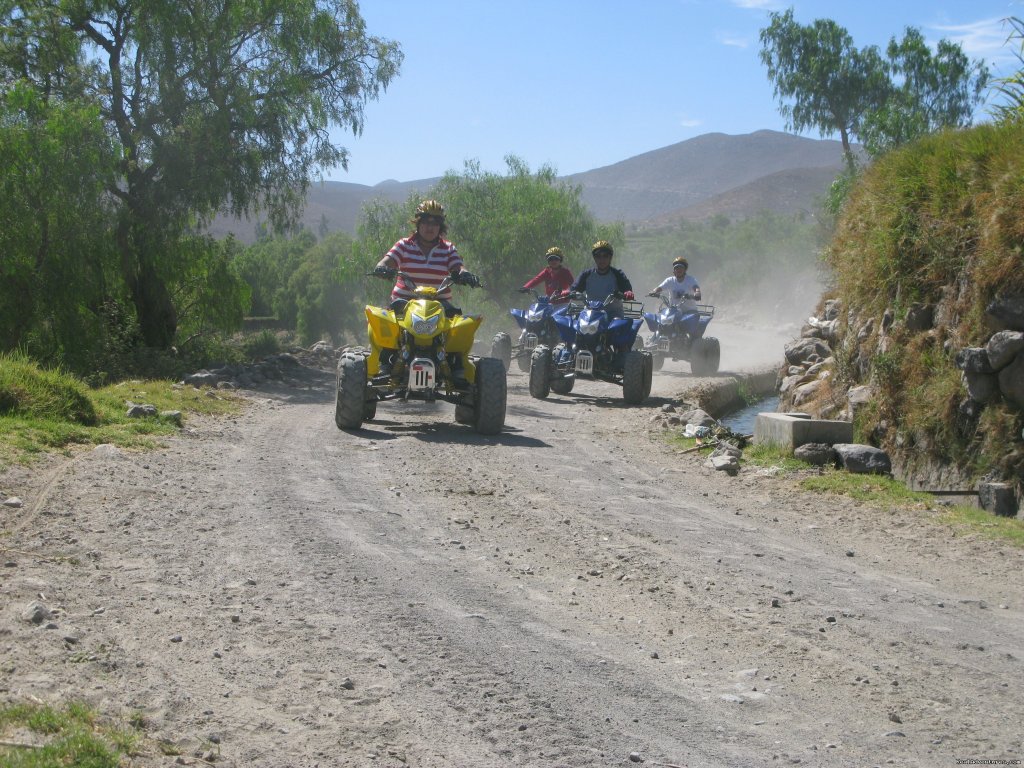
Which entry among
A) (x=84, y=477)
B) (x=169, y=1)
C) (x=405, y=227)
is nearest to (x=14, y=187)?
(x=169, y=1)

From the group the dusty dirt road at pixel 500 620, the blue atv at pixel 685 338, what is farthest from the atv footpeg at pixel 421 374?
the blue atv at pixel 685 338

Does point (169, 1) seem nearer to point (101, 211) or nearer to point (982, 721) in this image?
point (101, 211)

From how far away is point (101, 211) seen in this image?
19.9m

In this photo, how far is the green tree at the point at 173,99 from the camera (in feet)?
66.9

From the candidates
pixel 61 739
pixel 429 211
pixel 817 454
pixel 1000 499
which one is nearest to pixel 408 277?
pixel 429 211

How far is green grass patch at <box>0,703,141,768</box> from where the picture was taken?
322cm

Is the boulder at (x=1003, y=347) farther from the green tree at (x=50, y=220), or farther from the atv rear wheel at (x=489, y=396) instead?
the green tree at (x=50, y=220)

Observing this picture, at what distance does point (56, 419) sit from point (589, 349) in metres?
8.39

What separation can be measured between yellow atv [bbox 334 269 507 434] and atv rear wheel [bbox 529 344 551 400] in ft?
14.4

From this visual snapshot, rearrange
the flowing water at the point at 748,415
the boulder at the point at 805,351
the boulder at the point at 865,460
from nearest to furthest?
the boulder at the point at 865,460, the boulder at the point at 805,351, the flowing water at the point at 748,415

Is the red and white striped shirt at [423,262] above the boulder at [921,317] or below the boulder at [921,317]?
above

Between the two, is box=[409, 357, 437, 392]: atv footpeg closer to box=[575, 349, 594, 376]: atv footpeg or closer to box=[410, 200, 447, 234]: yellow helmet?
box=[410, 200, 447, 234]: yellow helmet

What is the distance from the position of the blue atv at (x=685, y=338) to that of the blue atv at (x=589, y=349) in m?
5.33

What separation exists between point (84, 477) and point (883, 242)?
8120mm
